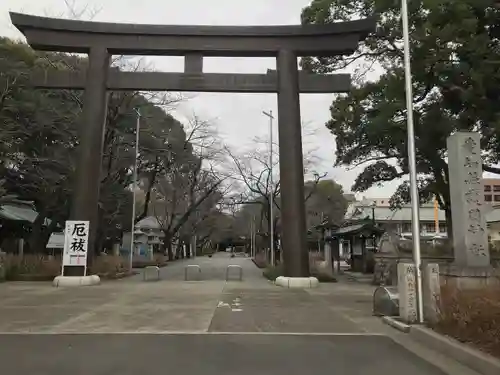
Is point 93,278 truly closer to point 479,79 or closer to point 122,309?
point 122,309

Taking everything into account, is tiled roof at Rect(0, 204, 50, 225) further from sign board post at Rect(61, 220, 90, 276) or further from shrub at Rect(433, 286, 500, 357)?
shrub at Rect(433, 286, 500, 357)

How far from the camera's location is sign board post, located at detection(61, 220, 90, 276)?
20438mm

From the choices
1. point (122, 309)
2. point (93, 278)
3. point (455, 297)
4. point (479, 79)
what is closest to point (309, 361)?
point (455, 297)

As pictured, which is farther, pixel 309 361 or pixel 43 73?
pixel 43 73

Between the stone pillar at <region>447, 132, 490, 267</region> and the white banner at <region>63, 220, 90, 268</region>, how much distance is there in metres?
13.9

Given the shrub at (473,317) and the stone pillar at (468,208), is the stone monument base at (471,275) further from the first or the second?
the shrub at (473,317)

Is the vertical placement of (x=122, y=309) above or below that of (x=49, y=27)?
below

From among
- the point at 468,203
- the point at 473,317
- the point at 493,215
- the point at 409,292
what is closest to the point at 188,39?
the point at 468,203

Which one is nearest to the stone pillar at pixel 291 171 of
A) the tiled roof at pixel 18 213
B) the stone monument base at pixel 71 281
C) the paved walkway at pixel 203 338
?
the paved walkway at pixel 203 338

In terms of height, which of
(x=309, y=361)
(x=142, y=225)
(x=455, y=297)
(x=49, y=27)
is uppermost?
(x=49, y=27)

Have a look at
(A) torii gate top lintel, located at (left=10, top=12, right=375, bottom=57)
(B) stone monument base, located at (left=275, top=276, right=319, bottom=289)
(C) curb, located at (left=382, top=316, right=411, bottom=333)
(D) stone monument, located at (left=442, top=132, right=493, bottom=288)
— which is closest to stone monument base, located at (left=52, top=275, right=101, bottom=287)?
(B) stone monument base, located at (left=275, top=276, right=319, bottom=289)

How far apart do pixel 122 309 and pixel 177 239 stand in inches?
2164

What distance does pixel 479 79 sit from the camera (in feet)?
55.0

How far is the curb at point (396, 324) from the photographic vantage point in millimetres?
9680
